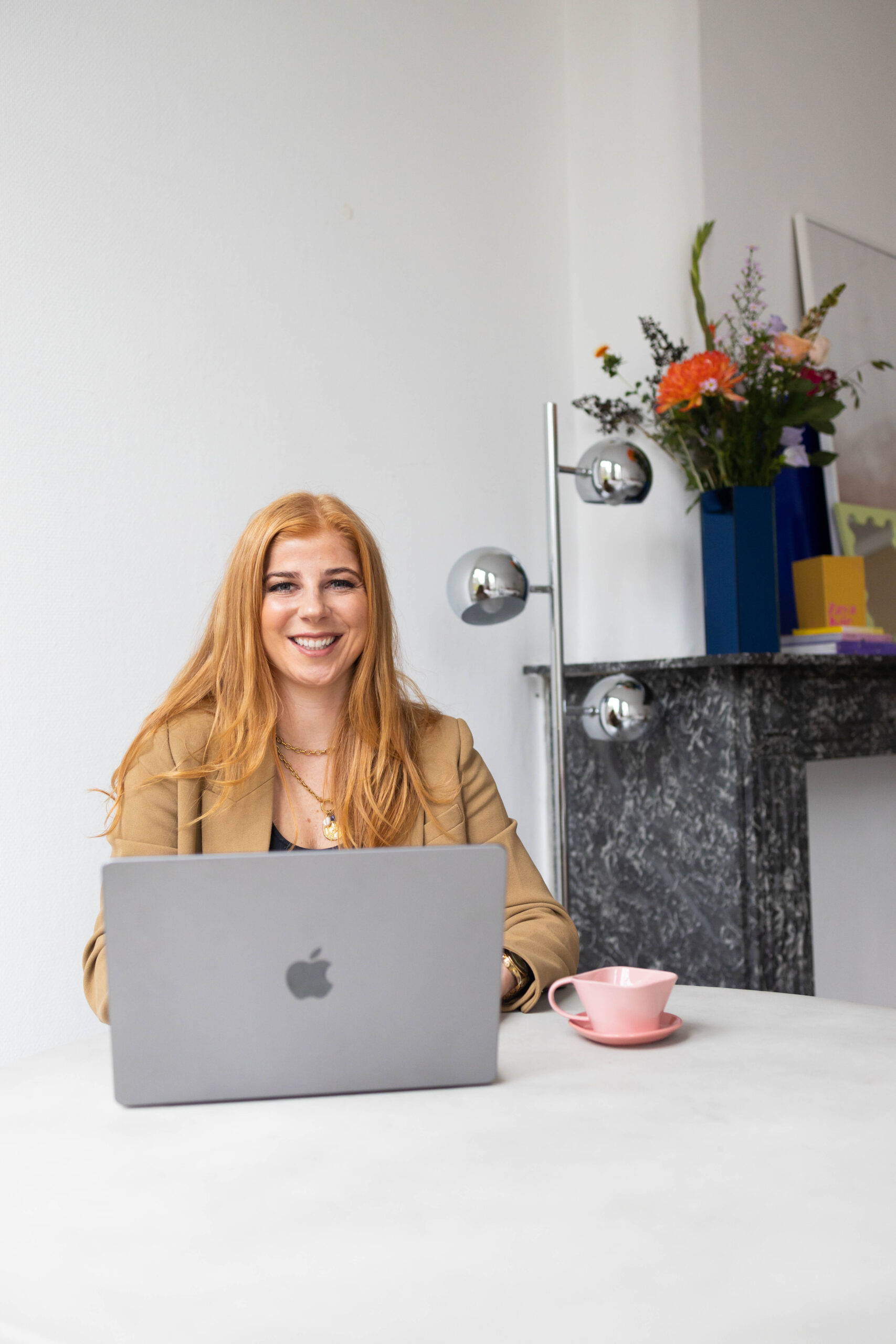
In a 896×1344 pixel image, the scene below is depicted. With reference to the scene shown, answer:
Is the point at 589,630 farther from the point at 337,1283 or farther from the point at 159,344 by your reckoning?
the point at 337,1283

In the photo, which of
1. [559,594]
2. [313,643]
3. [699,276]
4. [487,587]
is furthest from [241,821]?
[699,276]

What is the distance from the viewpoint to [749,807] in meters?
2.40

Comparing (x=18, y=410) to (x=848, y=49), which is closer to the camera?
(x=18, y=410)

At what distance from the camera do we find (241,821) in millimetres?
1531

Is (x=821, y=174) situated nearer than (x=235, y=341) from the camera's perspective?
No

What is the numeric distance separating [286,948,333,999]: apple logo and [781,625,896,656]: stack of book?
184 centimetres

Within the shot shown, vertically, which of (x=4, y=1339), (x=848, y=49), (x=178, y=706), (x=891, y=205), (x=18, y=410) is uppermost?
(x=848, y=49)

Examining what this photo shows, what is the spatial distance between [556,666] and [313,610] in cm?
87

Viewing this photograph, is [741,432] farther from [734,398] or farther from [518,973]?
[518,973]

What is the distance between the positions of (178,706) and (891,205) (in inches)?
110

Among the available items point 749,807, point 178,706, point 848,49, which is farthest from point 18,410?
point 848,49

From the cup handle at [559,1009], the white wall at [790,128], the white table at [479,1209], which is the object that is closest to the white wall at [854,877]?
the white wall at [790,128]

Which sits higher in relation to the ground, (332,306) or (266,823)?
(332,306)

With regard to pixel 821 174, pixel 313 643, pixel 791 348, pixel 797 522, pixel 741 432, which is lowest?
pixel 313 643
